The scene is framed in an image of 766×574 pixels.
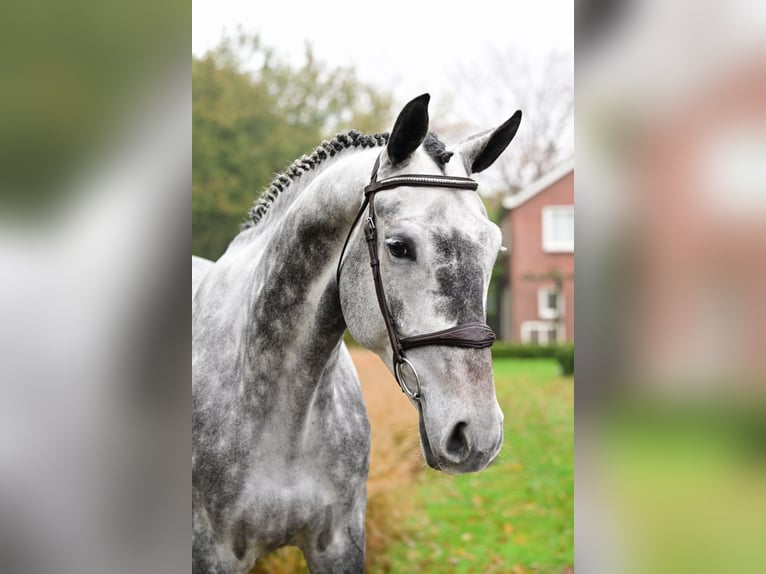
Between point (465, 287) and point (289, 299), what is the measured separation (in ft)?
2.50

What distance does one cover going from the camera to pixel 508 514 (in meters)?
7.05

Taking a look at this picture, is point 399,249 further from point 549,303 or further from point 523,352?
point 549,303

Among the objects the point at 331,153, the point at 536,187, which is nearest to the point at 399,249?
the point at 331,153

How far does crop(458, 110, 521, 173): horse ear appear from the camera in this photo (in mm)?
2184

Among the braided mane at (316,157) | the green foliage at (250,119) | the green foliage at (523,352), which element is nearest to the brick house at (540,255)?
the green foliage at (523,352)

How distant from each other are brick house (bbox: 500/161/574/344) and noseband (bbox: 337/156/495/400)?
24.3 metres

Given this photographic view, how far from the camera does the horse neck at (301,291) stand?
227 cm

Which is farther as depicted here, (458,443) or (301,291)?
(301,291)

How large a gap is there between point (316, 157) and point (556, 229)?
25728 millimetres

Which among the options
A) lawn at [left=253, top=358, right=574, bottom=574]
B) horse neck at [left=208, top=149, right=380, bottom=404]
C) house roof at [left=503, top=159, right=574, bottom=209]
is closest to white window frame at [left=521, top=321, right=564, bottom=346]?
house roof at [left=503, top=159, right=574, bottom=209]

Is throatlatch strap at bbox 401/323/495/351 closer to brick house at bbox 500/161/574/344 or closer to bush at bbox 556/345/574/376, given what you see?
bush at bbox 556/345/574/376

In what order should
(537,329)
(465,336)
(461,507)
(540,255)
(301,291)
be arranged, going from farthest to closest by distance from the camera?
(537,329)
(540,255)
(461,507)
(301,291)
(465,336)
